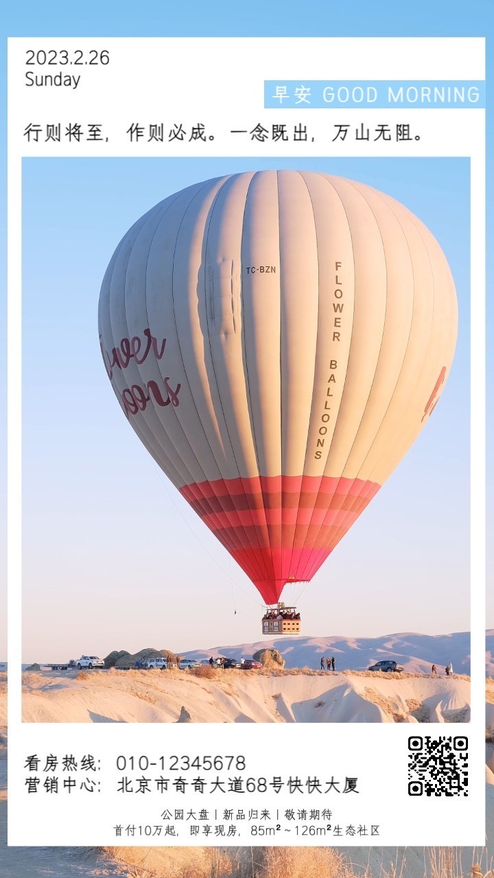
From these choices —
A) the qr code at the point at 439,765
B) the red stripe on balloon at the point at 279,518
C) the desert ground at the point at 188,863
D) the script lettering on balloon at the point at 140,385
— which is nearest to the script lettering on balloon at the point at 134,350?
the script lettering on balloon at the point at 140,385

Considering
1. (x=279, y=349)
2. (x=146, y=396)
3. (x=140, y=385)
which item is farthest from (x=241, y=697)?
(x=279, y=349)

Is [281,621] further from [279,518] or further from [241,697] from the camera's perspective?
[241,697]

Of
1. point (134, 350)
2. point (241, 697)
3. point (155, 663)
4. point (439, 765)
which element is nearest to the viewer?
point (439, 765)

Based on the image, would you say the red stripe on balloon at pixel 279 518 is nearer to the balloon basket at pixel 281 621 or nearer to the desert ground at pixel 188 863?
the balloon basket at pixel 281 621

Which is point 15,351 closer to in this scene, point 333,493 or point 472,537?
point 472,537

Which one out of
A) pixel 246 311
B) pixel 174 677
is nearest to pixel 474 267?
pixel 246 311

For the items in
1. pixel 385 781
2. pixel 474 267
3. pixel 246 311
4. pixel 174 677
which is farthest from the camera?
pixel 174 677
